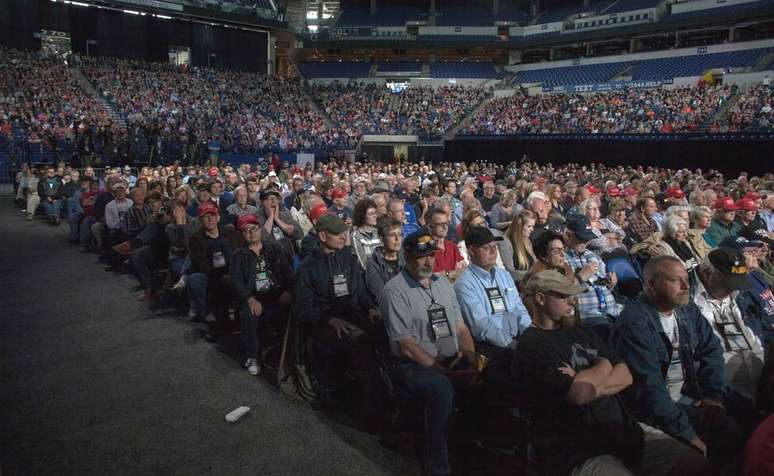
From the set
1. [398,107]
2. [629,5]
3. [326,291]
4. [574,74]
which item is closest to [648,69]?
[574,74]

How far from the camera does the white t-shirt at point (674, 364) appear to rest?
3211mm

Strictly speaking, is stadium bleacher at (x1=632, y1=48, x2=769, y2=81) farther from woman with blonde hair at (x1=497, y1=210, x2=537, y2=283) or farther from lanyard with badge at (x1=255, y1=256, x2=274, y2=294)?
lanyard with badge at (x1=255, y1=256, x2=274, y2=294)

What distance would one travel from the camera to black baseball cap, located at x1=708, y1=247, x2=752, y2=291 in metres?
3.85

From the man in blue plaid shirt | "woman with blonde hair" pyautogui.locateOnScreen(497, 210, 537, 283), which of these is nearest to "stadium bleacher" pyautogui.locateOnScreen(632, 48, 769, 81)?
"woman with blonde hair" pyautogui.locateOnScreen(497, 210, 537, 283)

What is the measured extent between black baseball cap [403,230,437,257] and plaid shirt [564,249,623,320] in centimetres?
148

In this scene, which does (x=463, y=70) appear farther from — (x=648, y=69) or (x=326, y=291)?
(x=326, y=291)

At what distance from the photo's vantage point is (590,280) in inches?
190

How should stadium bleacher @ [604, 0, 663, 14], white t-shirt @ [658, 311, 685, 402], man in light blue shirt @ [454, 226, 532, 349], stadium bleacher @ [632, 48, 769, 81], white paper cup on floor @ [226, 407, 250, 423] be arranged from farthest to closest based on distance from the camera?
1. stadium bleacher @ [604, 0, 663, 14]
2. stadium bleacher @ [632, 48, 769, 81]
3. white paper cup on floor @ [226, 407, 250, 423]
4. man in light blue shirt @ [454, 226, 532, 349]
5. white t-shirt @ [658, 311, 685, 402]

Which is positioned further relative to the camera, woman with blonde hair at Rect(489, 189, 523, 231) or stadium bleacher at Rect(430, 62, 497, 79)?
stadium bleacher at Rect(430, 62, 497, 79)

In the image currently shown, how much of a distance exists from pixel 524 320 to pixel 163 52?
42474 millimetres

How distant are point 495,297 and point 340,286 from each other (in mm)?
1316

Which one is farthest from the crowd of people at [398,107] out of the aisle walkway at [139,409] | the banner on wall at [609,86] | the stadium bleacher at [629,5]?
the aisle walkway at [139,409]

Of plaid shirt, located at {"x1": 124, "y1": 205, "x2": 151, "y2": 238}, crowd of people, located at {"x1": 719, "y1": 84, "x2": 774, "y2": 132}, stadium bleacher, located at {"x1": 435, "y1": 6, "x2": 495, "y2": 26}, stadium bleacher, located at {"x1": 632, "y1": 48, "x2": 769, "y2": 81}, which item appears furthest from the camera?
stadium bleacher, located at {"x1": 435, "y1": 6, "x2": 495, "y2": 26}

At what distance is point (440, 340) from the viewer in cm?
379
